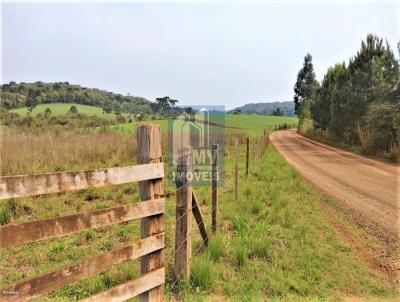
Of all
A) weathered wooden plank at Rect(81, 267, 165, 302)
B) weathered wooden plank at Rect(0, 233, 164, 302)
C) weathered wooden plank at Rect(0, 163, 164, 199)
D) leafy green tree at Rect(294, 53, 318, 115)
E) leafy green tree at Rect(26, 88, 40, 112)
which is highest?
leafy green tree at Rect(294, 53, 318, 115)

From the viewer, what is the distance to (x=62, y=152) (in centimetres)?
1102

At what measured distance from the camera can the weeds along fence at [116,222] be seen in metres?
1.79

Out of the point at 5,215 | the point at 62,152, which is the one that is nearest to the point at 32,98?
the point at 62,152

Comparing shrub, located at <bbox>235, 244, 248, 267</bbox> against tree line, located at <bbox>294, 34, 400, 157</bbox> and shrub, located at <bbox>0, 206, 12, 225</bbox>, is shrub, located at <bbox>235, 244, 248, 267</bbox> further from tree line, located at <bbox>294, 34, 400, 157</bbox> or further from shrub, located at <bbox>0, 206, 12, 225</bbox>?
tree line, located at <bbox>294, 34, 400, 157</bbox>

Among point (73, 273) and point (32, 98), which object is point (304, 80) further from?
point (73, 273)

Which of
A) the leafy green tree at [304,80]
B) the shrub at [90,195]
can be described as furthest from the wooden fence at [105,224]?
the leafy green tree at [304,80]

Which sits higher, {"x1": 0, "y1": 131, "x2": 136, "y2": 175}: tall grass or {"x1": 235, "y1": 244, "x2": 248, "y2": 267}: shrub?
{"x1": 0, "y1": 131, "x2": 136, "y2": 175}: tall grass

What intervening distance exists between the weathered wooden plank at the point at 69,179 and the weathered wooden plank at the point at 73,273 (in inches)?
21.6

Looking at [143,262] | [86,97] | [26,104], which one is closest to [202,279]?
[143,262]

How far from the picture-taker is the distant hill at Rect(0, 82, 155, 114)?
27.3m

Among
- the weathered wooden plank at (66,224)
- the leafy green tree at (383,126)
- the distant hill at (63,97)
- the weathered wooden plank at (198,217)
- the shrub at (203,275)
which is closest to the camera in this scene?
the weathered wooden plank at (66,224)

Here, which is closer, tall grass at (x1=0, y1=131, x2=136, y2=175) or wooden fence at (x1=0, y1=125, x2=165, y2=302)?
wooden fence at (x1=0, y1=125, x2=165, y2=302)

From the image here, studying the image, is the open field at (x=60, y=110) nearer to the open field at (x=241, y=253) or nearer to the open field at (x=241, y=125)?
the open field at (x=241, y=125)

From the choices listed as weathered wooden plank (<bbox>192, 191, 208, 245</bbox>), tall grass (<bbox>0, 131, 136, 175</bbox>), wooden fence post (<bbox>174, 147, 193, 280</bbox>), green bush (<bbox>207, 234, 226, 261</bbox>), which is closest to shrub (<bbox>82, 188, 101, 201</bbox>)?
tall grass (<bbox>0, 131, 136, 175</bbox>)
